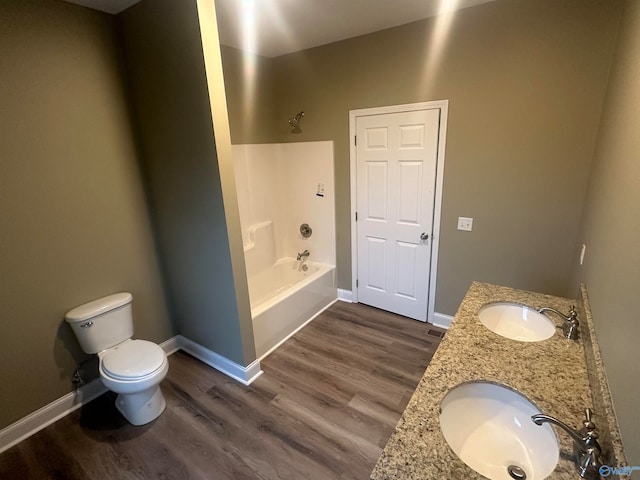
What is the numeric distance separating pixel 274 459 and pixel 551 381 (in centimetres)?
145

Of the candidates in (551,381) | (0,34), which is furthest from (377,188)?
(0,34)

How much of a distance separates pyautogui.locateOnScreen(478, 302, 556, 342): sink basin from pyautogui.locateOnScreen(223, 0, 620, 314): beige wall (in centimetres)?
83

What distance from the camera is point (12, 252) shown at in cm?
175

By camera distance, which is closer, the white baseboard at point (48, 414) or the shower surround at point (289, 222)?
the white baseboard at point (48, 414)

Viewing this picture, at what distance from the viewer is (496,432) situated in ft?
3.50

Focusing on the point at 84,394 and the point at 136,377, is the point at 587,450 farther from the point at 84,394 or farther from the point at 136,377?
the point at 84,394

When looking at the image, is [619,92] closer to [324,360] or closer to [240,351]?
[324,360]

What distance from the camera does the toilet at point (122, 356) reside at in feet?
5.98

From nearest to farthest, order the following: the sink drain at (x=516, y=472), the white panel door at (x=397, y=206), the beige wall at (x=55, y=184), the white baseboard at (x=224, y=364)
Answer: the sink drain at (x=516, y=472) → the beige wall at (x=55, y=184) → the white baseboard at (x=224, y=364) → the white panel door at (x=397, y=206)

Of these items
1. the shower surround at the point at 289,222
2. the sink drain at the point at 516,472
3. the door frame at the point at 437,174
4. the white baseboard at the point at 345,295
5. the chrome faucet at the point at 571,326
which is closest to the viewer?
the sink drain at the point at 516,472

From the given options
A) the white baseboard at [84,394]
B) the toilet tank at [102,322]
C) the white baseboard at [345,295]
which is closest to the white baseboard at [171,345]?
the white baseboard at [84,394]

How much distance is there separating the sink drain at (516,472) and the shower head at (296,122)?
301 centimetres

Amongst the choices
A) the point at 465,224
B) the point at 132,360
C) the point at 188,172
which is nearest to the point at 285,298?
the point at 132,360

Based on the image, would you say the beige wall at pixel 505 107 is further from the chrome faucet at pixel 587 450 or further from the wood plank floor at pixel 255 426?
the chrome faucet at pixel 587 450
